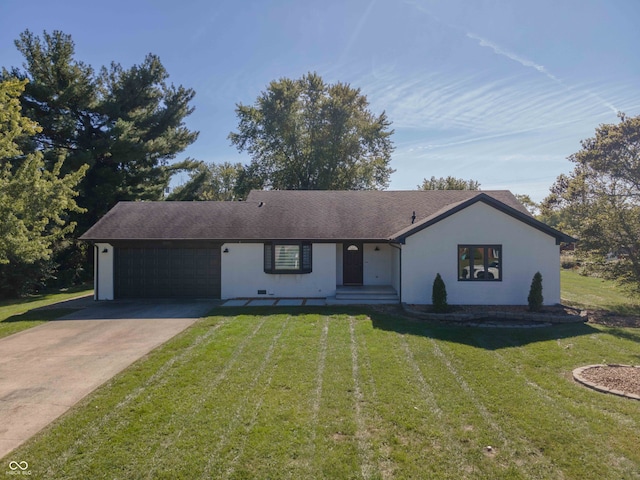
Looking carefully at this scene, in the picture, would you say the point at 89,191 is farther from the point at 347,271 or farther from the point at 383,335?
the point at 383,335

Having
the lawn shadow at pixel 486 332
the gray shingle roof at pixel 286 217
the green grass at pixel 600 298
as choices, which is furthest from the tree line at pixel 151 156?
the lawn shadow at pixel 486 332

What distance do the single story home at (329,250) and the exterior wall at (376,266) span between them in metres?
0.05

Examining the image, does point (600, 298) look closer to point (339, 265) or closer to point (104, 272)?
point (339, 265)

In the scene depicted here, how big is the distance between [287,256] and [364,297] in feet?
12.3

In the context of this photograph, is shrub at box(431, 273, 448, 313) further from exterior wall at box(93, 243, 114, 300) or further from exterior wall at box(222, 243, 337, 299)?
exterior wall at box(93, 243, 114, 300)

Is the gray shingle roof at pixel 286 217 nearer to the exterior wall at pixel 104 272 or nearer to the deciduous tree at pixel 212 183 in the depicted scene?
the exterior wall at pixel 104 272

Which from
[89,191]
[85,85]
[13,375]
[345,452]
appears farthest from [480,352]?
[85,85]

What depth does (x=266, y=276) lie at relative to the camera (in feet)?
48.7

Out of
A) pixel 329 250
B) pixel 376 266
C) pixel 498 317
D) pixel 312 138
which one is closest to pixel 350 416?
pixel 498 317

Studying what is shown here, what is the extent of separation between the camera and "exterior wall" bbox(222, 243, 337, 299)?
48.4 ft

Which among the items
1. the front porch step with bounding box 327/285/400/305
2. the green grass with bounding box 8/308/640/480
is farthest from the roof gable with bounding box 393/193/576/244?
the green grass with bounding box 8/308/640/480

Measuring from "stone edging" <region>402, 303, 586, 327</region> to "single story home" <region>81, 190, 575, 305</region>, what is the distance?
1660 millimetres

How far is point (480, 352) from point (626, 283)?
10156 mm

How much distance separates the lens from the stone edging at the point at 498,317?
10.7 metres
